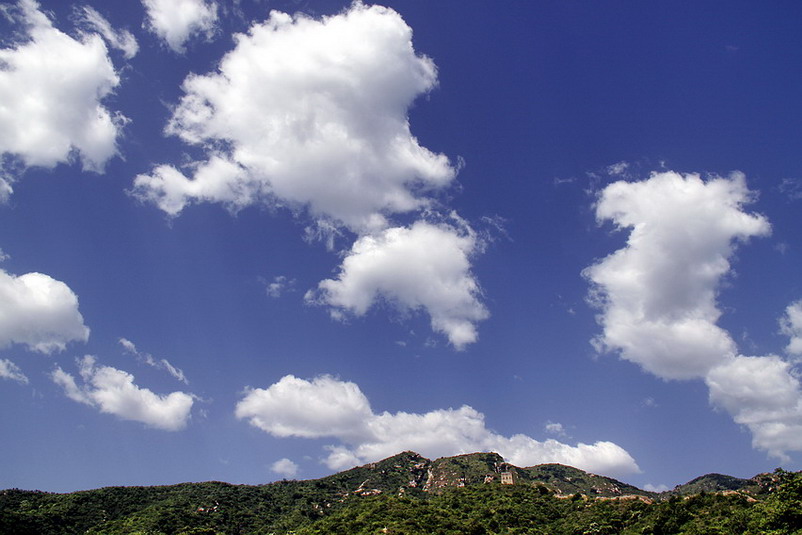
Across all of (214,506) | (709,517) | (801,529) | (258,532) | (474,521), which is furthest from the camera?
(214,506)

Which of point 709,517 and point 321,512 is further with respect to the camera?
point 321,512

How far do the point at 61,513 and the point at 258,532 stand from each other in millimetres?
64314

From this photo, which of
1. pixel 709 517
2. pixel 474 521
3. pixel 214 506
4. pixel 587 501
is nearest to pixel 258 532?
pixel 214 506

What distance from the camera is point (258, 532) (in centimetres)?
17125

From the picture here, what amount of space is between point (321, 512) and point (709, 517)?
145m

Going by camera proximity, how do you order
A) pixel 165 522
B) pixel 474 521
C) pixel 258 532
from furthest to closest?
pixel 258 532, pixel 165 522, pixel 474 521

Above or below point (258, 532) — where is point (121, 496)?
above

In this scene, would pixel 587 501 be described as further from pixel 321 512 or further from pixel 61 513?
pixel 61 513

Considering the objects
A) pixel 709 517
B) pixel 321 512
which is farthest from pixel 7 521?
pixel 709 517

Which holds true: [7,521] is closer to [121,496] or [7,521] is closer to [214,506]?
[121,496]

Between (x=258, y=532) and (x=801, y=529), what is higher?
(x=801, y=529)

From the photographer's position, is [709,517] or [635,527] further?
[635,527]

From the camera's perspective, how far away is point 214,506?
186125 mm

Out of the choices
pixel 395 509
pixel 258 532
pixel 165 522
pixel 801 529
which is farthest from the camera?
pixel 258 532
